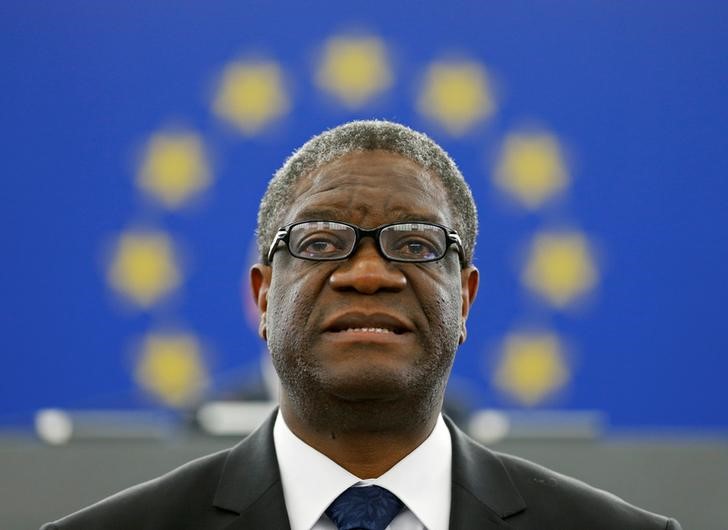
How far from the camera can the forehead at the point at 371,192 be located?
2.14m

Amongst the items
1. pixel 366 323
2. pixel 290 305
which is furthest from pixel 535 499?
pixel 290 305

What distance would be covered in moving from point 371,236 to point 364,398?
0.28 m

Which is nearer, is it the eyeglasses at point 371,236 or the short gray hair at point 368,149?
the eyeglasses at point 371,236

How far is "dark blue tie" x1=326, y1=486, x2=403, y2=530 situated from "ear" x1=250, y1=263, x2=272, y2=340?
338mm

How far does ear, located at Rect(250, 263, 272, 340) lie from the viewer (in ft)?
7.43

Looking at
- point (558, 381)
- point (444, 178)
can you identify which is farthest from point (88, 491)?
point (558, 381)

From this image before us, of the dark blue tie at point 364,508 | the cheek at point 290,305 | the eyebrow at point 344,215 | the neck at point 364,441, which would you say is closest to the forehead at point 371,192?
the eyebrow at point 344,215

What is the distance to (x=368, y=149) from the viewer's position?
225 cm

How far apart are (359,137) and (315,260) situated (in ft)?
0.98

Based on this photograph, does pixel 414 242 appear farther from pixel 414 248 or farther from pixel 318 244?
pixel 318 244

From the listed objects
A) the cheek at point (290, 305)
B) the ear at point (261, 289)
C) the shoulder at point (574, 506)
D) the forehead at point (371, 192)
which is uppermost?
the forehead at point (371, 192)

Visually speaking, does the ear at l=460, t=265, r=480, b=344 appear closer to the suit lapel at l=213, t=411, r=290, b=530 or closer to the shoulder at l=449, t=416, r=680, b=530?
the shoulder at l=449, t=416, r=680, b=530

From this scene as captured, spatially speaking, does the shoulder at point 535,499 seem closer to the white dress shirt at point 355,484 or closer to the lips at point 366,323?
the white dress shirt at point 355,484

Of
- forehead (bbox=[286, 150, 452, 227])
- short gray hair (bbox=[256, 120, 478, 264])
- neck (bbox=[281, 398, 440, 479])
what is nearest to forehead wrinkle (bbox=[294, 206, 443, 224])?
forehead (bbox=[286, 150, 452, 227])
